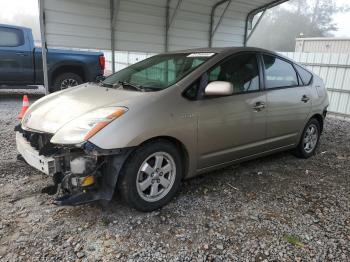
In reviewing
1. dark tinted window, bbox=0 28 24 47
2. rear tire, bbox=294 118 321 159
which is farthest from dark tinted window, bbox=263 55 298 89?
dark tinted window, bbox=0 28 24 47

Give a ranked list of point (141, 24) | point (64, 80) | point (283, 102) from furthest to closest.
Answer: point (64, 80) → point (141, 24) → point (283, 102)

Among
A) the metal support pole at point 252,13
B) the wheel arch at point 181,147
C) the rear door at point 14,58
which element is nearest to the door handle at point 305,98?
the wheel arch at point 181,147

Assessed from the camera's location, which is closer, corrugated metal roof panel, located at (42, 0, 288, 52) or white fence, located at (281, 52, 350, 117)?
corrugated metal roof panel, located at (42, 0, 288, 52)

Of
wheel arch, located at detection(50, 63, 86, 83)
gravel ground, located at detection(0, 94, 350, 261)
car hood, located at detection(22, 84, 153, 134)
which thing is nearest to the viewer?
gravel ground, located at detection(0, 94, 350, 261)

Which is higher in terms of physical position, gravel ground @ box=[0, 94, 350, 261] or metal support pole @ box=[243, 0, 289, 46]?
metal support pole @ box=[243, 0, 289, 46]

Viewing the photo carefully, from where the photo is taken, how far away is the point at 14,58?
827 centimetres

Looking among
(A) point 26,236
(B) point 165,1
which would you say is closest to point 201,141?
(A) point 26,236

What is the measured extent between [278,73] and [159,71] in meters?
1.64

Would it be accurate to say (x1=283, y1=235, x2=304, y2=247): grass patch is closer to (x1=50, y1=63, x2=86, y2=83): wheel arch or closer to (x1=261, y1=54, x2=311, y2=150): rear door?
(x1=261, y1=54, x2=311, y2=150): rear door

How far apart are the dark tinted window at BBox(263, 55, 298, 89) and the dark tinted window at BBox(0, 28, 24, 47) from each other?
701 centimetres

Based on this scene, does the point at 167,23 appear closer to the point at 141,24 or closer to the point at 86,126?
the point at 141,24

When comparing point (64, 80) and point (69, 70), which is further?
point (69, 70)

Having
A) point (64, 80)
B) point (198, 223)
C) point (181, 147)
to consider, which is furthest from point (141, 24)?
point (198, 223)

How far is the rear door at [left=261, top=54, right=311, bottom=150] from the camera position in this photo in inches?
157
